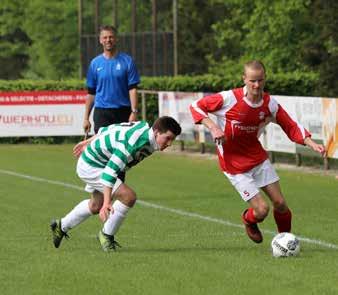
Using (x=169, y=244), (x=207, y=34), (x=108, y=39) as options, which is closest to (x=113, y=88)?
(x=108, y=39)

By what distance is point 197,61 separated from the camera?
6372 cm

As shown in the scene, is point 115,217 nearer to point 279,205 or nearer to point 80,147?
point 80,147

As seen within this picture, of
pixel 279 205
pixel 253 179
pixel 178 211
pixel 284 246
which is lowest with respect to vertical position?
pixel 178 211

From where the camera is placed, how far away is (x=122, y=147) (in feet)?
35.3

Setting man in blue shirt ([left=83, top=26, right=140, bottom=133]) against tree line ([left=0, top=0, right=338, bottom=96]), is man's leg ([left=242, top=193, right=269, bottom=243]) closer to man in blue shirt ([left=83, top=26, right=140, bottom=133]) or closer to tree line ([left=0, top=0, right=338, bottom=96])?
man in blue shirt ([left=83, top=26, right=140, bottom=133])

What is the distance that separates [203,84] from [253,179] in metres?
21.3

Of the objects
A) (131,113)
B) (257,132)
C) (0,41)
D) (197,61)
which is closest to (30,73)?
(0,41)

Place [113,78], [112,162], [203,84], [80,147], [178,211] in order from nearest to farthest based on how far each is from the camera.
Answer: [112,162] < [80,147] < [178,211] < [113,78] < [203,84]

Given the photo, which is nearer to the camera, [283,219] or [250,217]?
[283,219]

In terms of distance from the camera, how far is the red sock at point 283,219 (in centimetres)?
1151

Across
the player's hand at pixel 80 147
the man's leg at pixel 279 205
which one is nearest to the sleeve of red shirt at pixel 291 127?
the man's leg at pixel 279 205

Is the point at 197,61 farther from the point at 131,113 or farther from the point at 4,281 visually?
the point at 4,281

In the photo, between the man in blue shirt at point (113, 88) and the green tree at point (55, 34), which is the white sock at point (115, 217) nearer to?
the man in blue shirt at point (113, 88)

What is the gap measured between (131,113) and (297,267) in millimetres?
6092
